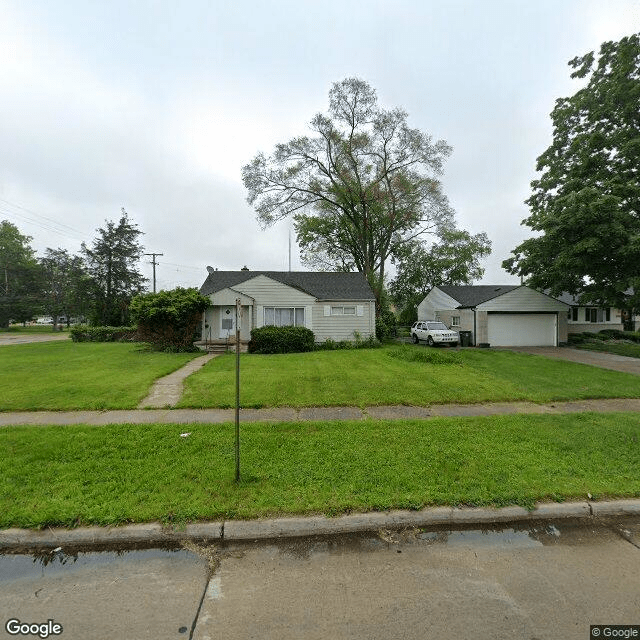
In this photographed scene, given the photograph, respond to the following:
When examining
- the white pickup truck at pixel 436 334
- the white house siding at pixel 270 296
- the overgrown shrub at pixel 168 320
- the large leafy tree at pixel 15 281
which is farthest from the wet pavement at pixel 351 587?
the large leafy tree at pixel 15 281

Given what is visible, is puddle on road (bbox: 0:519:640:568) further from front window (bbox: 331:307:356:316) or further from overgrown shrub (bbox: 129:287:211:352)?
front window (bbox: 331:307:356:316)

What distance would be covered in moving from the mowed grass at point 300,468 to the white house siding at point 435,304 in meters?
19.1

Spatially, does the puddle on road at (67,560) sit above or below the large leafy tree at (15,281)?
Answer: below

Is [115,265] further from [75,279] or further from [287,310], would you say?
[287,310]

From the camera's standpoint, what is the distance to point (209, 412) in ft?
20.9

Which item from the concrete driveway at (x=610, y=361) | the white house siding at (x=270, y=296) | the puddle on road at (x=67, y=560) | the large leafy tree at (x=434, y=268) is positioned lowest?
the puddle on road at (x=67, y=560)

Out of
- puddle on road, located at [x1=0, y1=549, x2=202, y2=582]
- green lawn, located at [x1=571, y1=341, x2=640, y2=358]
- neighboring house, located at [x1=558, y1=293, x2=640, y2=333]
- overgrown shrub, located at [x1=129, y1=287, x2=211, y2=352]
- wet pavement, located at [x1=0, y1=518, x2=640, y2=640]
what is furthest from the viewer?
neighboring house, located at [x1=558, y1=293, x2=640, y2=333]

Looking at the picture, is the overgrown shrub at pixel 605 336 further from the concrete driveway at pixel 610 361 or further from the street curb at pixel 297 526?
the street curb at pixel 297 526

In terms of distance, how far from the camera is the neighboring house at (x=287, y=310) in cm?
1733

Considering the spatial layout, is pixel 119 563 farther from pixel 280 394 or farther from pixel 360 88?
pixel 360 88

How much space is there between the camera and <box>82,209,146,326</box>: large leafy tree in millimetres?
33412

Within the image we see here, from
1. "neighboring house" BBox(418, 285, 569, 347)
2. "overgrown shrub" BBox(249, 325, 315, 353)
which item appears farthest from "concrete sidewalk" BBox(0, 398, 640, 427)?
"neighboring house" BBox(418, 285, 569, 347)

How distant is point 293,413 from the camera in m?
6.31

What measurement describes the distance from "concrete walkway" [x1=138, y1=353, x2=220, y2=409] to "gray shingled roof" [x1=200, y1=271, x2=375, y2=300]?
29.8 ft
